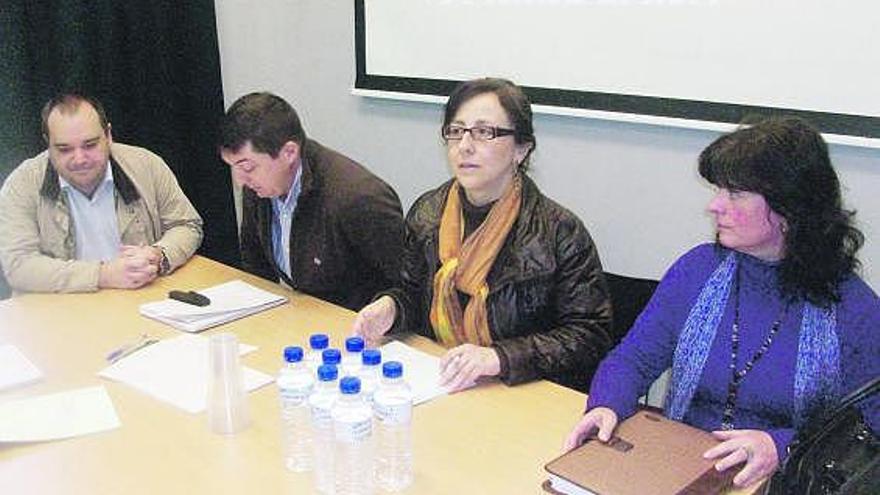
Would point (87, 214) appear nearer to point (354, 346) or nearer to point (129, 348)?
point (129, 348)

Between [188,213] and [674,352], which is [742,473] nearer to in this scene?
[674,352]

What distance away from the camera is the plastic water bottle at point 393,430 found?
1298 millimetres

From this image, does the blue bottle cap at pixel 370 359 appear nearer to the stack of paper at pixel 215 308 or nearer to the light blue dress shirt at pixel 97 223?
the stack of paper at pixel 215 308

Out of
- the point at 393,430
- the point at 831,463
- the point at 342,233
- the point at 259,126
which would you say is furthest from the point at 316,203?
the point at 831,463

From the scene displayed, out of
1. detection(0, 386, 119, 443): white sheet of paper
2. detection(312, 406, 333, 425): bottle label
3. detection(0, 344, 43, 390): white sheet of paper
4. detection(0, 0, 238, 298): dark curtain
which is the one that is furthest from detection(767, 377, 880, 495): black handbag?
detection(0, 0, 238, 298): dark curtain

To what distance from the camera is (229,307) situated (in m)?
2.12

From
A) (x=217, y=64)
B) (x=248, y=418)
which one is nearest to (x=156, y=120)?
(x=217, y=64)

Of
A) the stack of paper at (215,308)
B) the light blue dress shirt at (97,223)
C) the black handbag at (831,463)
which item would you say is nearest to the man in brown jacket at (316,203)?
the stack of paper at (215,308)

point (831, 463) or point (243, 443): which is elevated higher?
point (831, 463)

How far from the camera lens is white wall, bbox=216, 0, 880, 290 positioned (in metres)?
2.50

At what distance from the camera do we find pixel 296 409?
1.39m

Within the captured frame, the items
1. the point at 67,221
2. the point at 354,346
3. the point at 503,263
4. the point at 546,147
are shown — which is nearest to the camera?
the point at 354,346

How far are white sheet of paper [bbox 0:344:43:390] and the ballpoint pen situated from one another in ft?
0.48

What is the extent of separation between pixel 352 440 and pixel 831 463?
680mm
